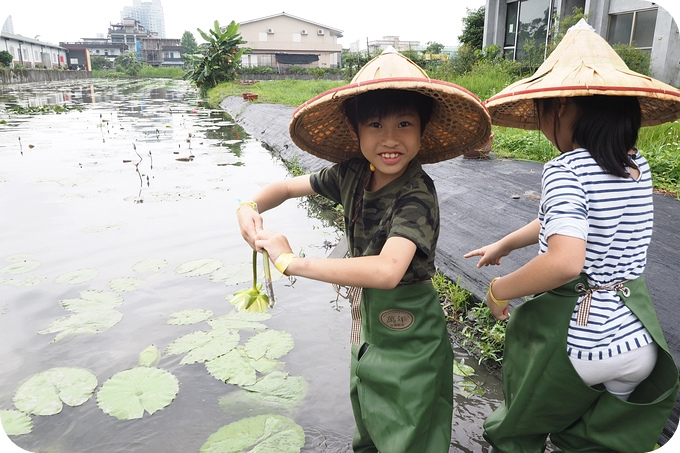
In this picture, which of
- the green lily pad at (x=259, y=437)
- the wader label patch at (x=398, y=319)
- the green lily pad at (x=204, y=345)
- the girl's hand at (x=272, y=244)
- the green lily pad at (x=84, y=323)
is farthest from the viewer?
the green lily pad at (x=84, y=323)

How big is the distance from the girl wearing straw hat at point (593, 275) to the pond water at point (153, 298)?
656mm

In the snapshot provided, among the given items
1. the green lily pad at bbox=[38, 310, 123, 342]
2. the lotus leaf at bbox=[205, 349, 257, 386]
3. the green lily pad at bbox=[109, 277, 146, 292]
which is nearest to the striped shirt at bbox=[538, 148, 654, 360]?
the lotus leaf at bbox=[205, 349, 257, 386]

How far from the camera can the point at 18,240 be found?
3.84 metres

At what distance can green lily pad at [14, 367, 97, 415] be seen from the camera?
205cm

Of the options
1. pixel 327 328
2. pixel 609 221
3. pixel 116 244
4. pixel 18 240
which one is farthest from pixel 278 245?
pixel 18 240

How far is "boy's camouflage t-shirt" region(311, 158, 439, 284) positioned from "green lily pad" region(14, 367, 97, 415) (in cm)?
142

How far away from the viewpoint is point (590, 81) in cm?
121

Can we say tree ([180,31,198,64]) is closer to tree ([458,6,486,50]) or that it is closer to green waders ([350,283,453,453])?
tree ([458,6,486,50])

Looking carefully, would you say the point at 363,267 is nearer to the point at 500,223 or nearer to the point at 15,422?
the point at 15,422

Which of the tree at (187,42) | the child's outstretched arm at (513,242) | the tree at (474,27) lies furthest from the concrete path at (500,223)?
the tree at (187,42)

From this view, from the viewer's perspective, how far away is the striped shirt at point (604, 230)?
3.94 feet

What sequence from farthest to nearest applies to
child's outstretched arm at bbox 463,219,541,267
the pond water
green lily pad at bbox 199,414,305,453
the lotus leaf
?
the lotus leaf
the pond water
green lily pad at bbox 199,414,305,453
child's outstretched arm at bbox 463,219,541,267

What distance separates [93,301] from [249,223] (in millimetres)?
1876

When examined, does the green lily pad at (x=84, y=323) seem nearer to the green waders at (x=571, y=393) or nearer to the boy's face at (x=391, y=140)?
the boy's face at (x=391, y=140)
